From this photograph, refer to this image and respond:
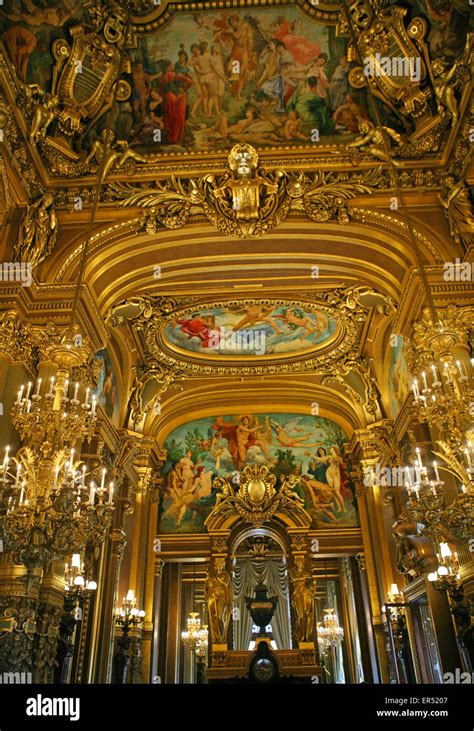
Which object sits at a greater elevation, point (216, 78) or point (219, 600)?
point (216, 78)

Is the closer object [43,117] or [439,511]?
[439,511]

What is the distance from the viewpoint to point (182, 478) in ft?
53.2

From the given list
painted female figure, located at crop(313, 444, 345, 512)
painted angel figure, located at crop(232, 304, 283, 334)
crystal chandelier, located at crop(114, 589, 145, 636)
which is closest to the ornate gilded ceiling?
painted angel figure, located at crop(232, 304, 283, 334)

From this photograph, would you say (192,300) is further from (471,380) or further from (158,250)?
(471,380)

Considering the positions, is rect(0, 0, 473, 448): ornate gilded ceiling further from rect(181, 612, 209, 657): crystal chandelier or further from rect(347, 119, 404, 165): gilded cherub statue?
rect(181, 612, 209, 657): crystal chandelier

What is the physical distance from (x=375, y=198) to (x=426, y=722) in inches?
310

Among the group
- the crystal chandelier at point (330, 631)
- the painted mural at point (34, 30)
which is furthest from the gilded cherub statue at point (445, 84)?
the crystal chandelier at point (330, 631)

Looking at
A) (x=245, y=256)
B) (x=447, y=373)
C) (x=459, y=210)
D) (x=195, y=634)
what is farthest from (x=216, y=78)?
(x=195, y=634)

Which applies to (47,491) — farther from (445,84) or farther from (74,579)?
(445,84)

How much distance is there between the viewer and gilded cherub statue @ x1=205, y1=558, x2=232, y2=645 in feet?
47.3

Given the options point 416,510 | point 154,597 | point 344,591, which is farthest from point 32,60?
point 344,591

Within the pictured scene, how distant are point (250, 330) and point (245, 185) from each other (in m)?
5.74

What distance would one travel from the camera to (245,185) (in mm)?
8562

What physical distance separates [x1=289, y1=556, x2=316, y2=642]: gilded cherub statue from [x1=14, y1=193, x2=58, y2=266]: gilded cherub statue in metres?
10.6
